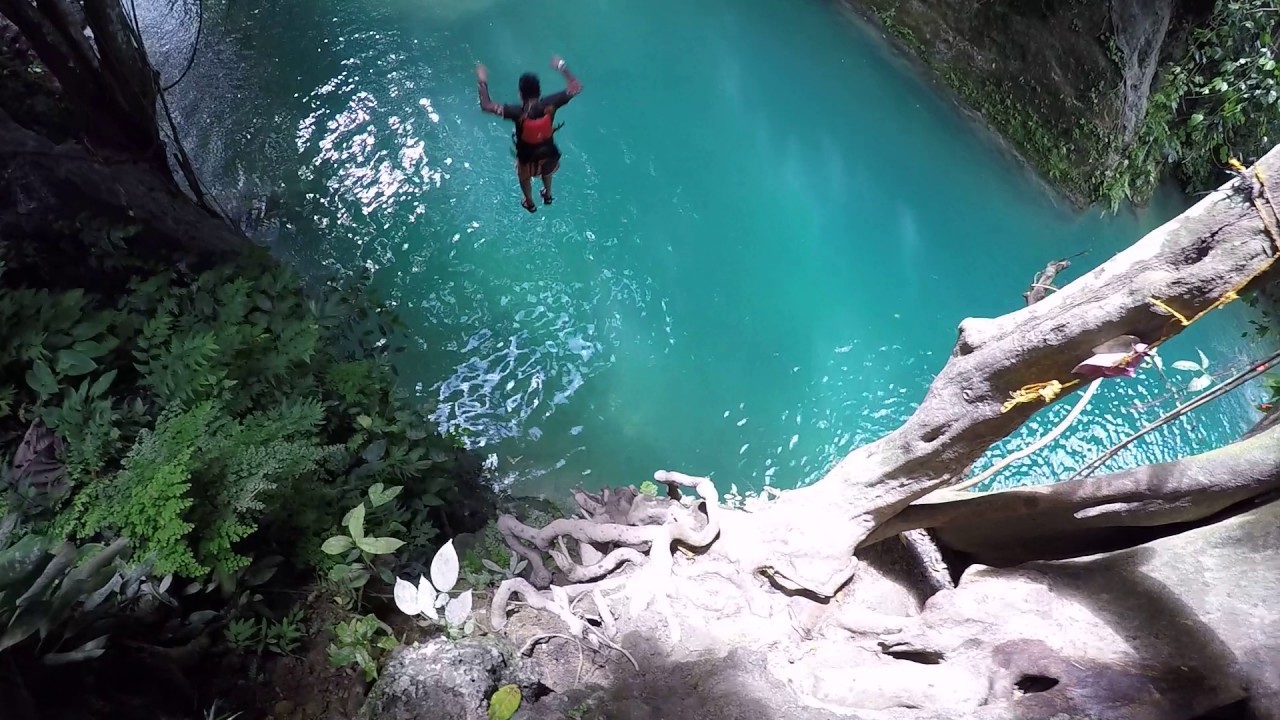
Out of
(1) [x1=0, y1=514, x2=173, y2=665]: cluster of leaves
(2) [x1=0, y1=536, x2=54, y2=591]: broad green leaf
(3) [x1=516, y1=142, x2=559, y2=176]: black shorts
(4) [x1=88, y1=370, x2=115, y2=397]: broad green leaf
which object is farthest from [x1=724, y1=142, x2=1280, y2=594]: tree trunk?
(3) [x1=516, y1=142, x2=559, y2=176]: black shorts

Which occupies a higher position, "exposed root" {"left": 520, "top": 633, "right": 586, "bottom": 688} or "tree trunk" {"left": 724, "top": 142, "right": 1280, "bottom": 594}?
"tree trunk" {"left": 724, "top": 142, "right": 1280, "bottom": 594}

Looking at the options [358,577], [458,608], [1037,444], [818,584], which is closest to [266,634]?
[358,577]

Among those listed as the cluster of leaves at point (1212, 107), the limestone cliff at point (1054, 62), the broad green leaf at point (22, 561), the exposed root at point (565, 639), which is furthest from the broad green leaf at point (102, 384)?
the limestone cliff at point (1054, 62)

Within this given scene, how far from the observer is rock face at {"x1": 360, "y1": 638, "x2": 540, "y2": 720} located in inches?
→ 70.8

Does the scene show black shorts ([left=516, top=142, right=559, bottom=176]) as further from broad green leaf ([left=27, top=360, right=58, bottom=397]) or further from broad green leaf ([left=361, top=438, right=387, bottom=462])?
broad green leaf ([left=27, top=360, right=58, bottom=397])

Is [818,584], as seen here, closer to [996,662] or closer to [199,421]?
[996,662]

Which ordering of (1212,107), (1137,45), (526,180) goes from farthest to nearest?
(1137,45) < (1212,107) < (526,180)

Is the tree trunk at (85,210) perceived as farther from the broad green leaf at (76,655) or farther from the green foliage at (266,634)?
the broad green leaf at (76,655)

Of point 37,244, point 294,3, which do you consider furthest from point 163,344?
point 294,3

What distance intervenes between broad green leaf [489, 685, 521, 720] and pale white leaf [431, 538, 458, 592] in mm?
334

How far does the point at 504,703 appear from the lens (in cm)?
173

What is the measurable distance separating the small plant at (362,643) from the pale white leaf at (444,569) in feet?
1.15

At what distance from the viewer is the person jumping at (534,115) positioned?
11.8 ft

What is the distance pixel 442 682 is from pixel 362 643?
0.43 m
